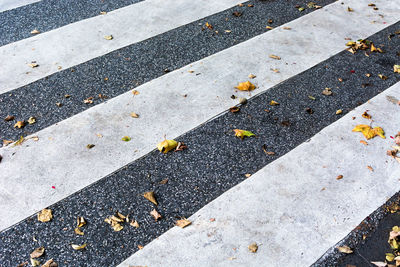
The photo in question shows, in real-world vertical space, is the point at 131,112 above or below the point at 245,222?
above

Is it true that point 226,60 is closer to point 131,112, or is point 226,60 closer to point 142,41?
point 142,41

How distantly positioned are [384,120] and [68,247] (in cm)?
291

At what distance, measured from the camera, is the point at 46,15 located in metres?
4.89

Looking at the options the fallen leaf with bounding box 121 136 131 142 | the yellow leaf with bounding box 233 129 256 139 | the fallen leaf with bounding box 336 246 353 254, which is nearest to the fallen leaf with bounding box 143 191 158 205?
the fallen leaf with bounding box 121 136 131 142

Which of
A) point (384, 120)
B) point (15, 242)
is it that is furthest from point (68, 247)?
point (384, 120)

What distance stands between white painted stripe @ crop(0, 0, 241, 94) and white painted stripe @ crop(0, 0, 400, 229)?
0.84 meters

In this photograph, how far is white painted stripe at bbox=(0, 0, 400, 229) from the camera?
2.96 m

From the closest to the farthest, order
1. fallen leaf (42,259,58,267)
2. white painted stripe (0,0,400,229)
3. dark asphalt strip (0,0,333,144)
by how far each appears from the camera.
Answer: fallen leaf (42,259,58,267), white painted stripe (0,0,400,229), dark asphalt strip (0,0,333,144)

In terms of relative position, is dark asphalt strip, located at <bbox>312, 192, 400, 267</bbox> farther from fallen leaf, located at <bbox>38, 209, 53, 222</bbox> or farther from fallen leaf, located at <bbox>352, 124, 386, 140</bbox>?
fallen leaf, located at <bbox>38, 209, 53, 222</bbox>

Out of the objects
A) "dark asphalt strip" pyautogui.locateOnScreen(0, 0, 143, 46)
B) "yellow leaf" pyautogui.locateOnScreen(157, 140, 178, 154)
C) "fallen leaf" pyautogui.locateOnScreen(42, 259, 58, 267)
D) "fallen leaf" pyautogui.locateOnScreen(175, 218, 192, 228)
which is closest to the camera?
"fallen leaf" pyautogui.locateOnScreen(42, 259, 58, 267)

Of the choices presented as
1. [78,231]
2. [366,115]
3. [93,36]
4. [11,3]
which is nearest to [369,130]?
[366,115]

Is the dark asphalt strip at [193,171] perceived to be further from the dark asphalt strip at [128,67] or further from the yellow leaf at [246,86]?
the dark asphalt strip at [128,67]

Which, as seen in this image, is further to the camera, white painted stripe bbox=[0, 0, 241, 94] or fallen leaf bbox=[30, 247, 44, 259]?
white painted stripe bbox=[0, 0, 241, 94]

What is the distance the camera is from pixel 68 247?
2.54 metres
